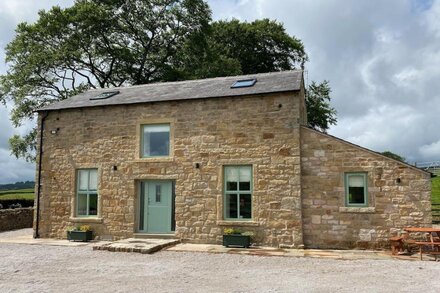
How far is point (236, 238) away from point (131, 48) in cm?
1918

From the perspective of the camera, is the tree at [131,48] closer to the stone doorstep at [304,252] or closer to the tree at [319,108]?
the tree at [319,108]

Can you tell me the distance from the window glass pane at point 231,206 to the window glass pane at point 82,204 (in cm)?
504

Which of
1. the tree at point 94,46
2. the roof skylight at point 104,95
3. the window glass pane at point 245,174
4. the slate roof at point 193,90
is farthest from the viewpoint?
the tree at point 94,46

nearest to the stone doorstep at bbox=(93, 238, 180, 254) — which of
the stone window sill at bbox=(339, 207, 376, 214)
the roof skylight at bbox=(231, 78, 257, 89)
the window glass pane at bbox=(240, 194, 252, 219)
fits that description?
the window glass pane at bbox=(240, 194, 252, 219)

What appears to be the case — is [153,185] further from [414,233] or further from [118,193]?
[414,233]

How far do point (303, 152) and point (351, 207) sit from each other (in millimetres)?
2036

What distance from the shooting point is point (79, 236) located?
1256 cm

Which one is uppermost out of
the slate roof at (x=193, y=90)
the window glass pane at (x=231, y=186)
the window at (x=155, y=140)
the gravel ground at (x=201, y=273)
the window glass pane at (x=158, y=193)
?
the slate roof at (x=193, y=90)

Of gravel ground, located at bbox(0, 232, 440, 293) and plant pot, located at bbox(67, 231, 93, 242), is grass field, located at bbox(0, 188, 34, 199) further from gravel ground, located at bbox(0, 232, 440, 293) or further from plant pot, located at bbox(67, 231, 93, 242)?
gravel ground, located at bbox(0, 232, 440, 293)

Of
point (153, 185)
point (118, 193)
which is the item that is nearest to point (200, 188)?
point (153, 185)

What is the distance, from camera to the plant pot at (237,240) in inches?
437

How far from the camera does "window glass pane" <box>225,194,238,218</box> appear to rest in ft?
38.7

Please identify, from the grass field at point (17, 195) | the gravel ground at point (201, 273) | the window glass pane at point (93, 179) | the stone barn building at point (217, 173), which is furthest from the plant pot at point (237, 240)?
the grass field at point (17, 195)

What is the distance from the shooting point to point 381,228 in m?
10.5
